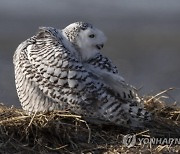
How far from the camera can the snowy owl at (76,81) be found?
211 inches

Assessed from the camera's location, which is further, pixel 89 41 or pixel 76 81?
pixel 89 41

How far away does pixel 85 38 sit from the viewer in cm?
566

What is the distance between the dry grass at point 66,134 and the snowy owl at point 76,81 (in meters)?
0.09

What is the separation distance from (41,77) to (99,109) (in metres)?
0.46

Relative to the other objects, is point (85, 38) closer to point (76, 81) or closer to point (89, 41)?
point (89, 41)

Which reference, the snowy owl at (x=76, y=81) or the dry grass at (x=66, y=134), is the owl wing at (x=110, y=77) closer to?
the snowy owl at (x=76, y=81)

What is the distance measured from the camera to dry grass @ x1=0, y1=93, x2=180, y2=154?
498cm

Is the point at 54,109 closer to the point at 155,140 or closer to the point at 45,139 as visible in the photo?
the point at 45,139

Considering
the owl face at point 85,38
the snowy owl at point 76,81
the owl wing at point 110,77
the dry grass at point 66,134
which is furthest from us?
the owl face at point 85,38

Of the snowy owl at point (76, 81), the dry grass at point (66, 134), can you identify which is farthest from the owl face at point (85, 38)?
the dry grass at point (66, 134)

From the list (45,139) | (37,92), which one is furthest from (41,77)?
(45,139)

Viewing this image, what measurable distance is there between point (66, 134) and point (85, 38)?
84 cm

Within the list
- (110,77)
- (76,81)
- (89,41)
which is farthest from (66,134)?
(89,41)

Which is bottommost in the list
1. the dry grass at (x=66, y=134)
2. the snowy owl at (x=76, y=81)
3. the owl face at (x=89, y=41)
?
the dry grass at (x=66, y=134)
